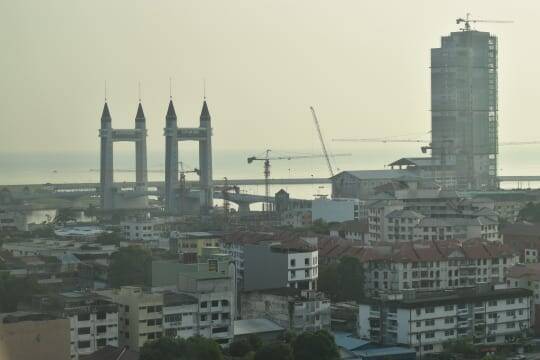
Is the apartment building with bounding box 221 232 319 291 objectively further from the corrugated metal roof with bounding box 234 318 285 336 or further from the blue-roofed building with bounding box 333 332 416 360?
the blue-roofed building with bounding box 333 332 416 360

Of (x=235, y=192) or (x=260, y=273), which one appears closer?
(x=260, y=273)

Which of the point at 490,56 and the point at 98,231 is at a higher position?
the point at 490,56

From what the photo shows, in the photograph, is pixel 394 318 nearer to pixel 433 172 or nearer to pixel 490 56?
pixel 433 172

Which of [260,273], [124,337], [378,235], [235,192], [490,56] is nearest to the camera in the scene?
[124,337]

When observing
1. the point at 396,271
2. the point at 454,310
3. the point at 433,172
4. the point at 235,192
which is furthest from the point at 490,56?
the point at 454,310

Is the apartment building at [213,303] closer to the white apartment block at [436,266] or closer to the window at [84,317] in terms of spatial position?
the window at [84,317]

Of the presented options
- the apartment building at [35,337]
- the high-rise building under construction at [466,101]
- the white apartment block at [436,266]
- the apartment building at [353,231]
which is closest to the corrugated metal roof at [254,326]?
the apartment building at [35,337]

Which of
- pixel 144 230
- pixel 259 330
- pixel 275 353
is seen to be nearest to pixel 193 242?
pixel 144 230
